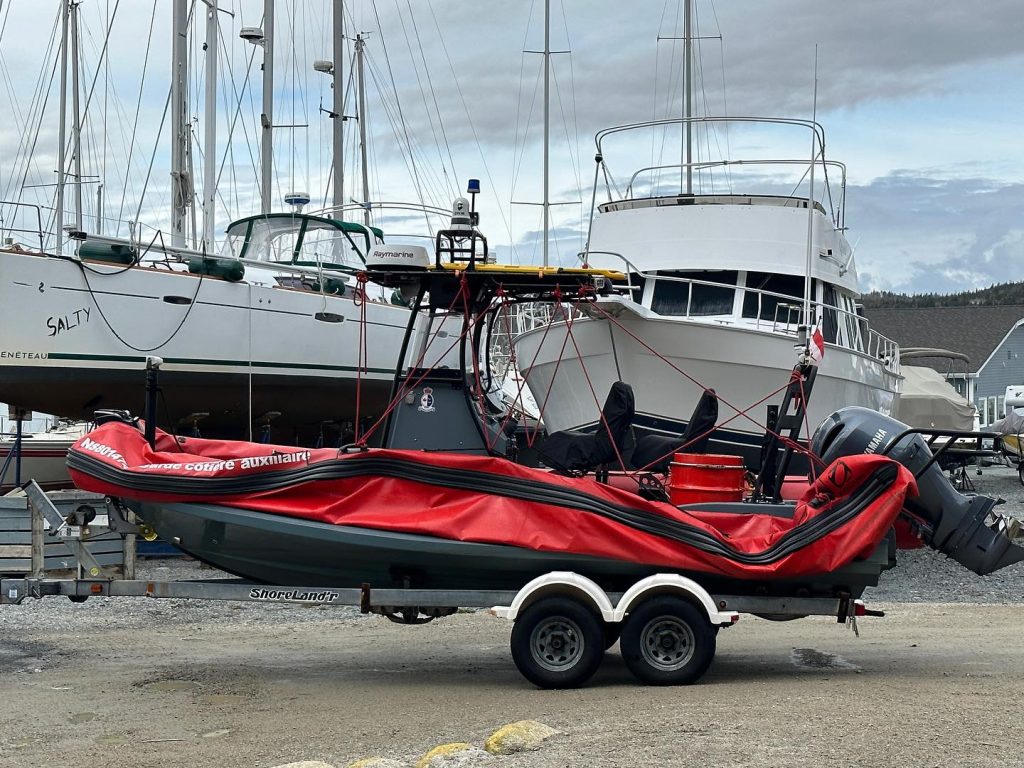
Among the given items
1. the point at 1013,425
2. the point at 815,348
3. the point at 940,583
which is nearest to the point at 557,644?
the point at 815,348

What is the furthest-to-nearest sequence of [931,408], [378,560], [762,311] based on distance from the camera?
[931,408], [762,311], [378,560]

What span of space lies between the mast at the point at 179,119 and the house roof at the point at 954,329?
131 feet

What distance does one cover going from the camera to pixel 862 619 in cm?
1162

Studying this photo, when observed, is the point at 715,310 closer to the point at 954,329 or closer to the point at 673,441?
the point at 673,441

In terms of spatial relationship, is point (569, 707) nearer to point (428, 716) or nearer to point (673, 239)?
point (428, 716)

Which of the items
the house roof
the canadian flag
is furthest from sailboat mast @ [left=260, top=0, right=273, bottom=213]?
the house roof

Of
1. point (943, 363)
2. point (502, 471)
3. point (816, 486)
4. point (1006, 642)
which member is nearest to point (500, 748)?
point (502, 471)

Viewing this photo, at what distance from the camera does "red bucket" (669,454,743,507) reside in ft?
29.7

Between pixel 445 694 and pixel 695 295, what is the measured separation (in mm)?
8733

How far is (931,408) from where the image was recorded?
102ft

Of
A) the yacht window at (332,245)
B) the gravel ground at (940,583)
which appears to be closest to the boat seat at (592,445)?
the gravel ground at (940,583)

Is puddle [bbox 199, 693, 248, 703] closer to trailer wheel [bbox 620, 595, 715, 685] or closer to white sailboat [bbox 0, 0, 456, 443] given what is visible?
trailer wheel [bbox 620, 595, 715, 685]

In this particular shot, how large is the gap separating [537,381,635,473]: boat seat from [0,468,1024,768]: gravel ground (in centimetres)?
152

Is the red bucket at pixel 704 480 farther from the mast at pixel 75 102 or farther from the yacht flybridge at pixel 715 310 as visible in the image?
the mast at pixel 75 102
